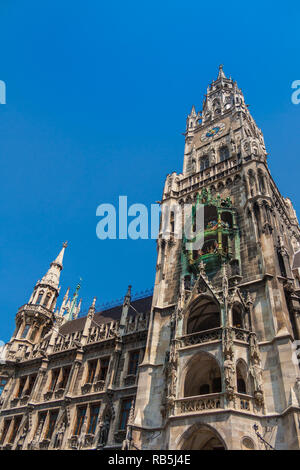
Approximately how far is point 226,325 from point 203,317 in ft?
14.7

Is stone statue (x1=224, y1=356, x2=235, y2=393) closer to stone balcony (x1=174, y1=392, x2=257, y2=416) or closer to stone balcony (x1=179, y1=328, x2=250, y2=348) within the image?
stone balcony (x1=174, y1=392, x2=257, y2=416)

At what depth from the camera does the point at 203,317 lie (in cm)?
2462

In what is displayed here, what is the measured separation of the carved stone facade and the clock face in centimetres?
52

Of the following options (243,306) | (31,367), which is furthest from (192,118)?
(31,367)

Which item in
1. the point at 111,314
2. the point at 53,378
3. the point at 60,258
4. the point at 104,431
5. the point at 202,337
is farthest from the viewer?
the point at 60,258

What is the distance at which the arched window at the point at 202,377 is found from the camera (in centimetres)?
2096

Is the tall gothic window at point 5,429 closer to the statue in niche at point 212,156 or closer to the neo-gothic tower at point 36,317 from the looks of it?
the neo-gothic tower at point 36,317

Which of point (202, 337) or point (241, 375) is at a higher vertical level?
point (202, 337)

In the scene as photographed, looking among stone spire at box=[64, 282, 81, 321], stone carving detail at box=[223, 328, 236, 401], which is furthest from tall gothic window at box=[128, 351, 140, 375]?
stone spire at box=[64, 282, 81, 321]

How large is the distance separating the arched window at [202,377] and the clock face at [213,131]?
25815 millimetres

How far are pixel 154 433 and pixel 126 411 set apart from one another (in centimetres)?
438

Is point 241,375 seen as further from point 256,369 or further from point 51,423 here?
point 51,423

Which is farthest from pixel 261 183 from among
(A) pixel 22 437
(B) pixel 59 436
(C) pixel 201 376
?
(A) pixel 22 437
